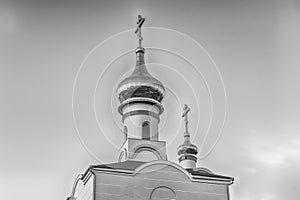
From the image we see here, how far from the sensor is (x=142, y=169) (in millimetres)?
11930

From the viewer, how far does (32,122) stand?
12438 millimetres

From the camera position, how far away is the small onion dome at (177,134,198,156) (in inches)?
707

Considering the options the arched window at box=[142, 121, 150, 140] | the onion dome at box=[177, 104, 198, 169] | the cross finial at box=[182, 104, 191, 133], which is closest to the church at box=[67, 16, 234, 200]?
the arched window at box=[142, 121, 150, 140]

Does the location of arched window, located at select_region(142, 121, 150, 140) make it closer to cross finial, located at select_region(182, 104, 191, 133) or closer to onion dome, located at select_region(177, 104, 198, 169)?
cross finial, located at select_region(182, 104, 191, 133)

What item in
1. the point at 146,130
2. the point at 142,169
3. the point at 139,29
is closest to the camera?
the point at 142,169

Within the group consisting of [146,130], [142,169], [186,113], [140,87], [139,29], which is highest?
[139,29]

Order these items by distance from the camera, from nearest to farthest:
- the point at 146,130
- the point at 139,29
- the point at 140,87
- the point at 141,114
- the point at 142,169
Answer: the point at 142,169
the point at 146,130
the point at 141,114
the point at 140,87
the point at 139,29

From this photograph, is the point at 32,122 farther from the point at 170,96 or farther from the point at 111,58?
the point at 170,96

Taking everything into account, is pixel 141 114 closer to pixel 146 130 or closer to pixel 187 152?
pixel 146 130

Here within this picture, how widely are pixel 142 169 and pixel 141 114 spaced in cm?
206

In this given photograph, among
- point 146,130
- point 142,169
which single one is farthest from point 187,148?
point 142,169

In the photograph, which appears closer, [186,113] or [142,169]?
[142,169]

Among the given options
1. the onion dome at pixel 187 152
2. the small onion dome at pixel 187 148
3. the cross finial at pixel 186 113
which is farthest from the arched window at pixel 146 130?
the small onion dome at pixel 187 148

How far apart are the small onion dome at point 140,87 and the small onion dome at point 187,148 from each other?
4.15 meters
